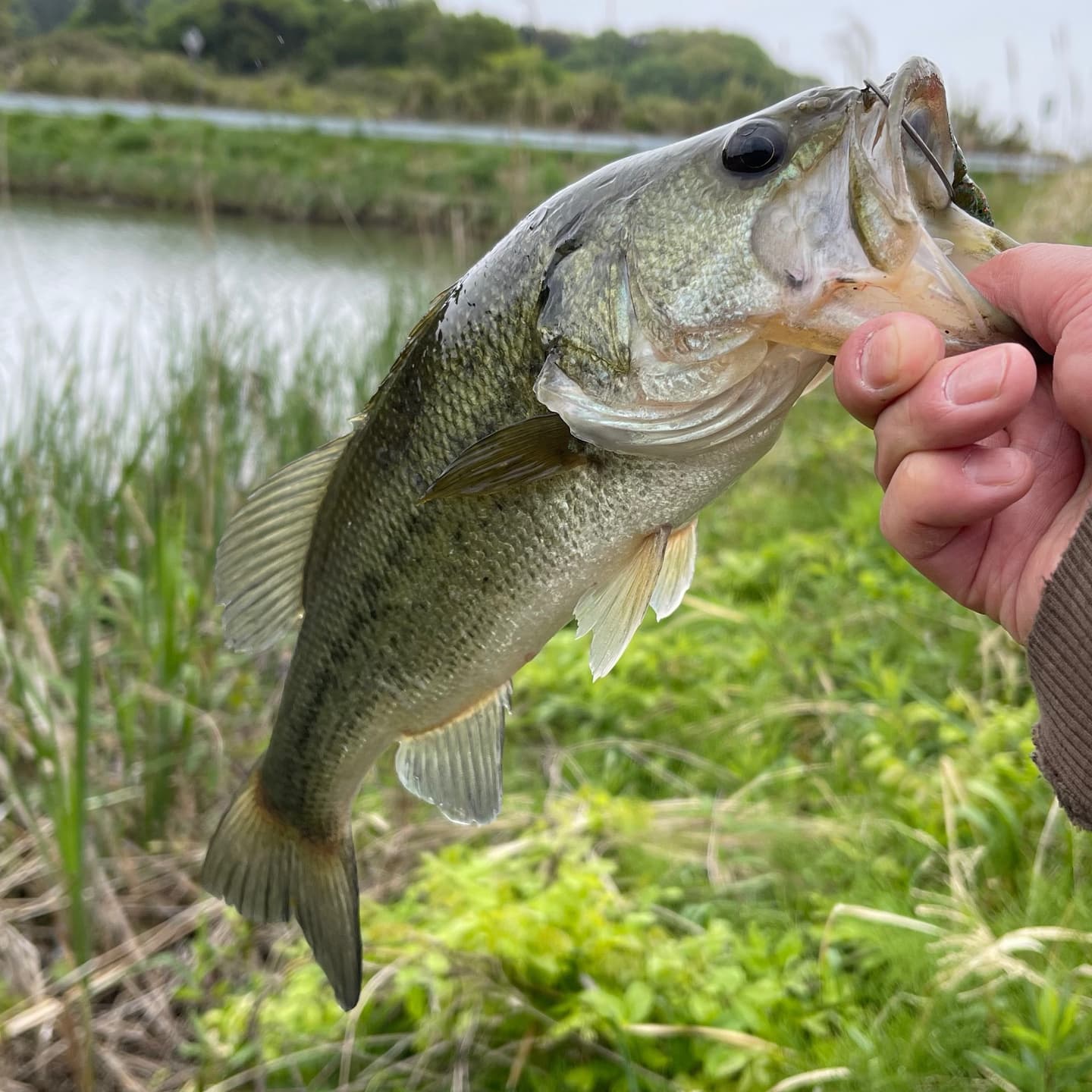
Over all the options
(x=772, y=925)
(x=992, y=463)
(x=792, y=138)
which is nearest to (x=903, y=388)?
(x=992, y=463)

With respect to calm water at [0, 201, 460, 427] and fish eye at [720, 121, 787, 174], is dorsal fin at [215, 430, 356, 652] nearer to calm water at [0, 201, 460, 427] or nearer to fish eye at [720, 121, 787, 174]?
fish eye at [720, 121, 787, 174]

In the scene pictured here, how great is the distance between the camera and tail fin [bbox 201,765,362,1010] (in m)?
1.63

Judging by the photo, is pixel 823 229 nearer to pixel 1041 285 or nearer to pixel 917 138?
pixel 917 138

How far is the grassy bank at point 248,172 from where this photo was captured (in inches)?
771

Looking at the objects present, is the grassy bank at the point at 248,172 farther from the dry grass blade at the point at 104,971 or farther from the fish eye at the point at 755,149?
the fish eye at the point at 755,149

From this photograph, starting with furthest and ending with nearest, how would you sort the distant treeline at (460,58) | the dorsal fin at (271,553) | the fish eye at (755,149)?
the distant treeline at (460,58), the dorsal fin at (271,553), the fish eye at (755,149)

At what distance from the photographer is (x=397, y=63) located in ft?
37.9

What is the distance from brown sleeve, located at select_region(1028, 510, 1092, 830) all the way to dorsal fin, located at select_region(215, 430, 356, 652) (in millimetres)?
1048

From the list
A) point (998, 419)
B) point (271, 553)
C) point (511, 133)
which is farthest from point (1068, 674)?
point (511, 133)

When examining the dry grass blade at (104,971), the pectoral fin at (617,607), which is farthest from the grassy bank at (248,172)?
the pectoral fin at (617,607)

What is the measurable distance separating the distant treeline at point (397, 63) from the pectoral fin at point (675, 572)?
128 inches

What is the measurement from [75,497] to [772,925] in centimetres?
327

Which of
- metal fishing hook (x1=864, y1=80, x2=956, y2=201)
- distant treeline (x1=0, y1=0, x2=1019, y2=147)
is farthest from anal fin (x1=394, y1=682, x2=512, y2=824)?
distant treeline (x1=0, y1=0, x2=1019, y2=147)

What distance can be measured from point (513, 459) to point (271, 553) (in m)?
0.54
